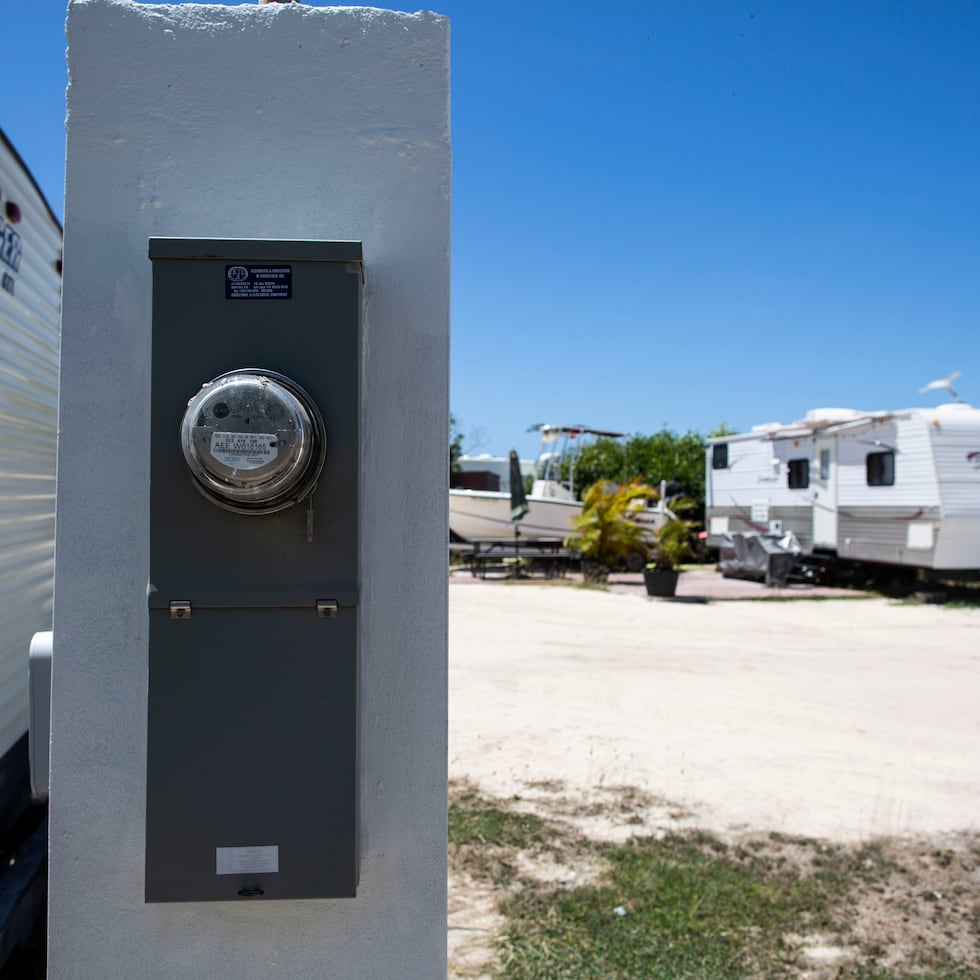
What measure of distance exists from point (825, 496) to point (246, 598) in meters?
16.1

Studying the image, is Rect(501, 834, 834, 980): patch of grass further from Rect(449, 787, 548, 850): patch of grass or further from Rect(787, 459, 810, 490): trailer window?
Rect(787, 459, 810, 490): trailer window

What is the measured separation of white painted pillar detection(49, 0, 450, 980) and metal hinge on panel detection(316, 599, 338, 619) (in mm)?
138

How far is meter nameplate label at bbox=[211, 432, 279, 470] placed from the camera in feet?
5.25

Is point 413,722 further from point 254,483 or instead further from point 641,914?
point 641,914

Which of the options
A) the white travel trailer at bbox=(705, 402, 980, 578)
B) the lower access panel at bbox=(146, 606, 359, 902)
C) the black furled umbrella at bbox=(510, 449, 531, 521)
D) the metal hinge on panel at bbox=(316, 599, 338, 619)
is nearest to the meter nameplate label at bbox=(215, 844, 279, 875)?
the lower access panel at bbox=(146, 606, 359, 902)

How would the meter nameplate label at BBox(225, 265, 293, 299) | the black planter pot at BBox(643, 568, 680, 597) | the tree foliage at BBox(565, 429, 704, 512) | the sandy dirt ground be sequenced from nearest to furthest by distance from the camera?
the meter nameplate label at BBox(225, 265, 293, 299)
the sandy dirt ground
the black planter pot at BBox(643, 568, 680, 597)
the tree foliage at BBox(565, 429, 704, 512)

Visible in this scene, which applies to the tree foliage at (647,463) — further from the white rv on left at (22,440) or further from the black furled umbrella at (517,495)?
the white rv on left at (22,440)

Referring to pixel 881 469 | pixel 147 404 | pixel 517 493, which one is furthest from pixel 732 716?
pixel 517 493

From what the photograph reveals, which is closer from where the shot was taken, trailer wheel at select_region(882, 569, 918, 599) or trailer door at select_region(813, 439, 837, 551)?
trailer wheel at select_region(882, 569, 918, 599)

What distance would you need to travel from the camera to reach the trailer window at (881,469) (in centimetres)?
→ 1461

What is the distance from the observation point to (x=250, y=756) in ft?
5.43

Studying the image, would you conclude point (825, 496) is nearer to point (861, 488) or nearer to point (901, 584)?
point (861, 488)

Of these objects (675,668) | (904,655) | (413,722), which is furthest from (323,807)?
(904,655)

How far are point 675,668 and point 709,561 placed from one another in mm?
15481
